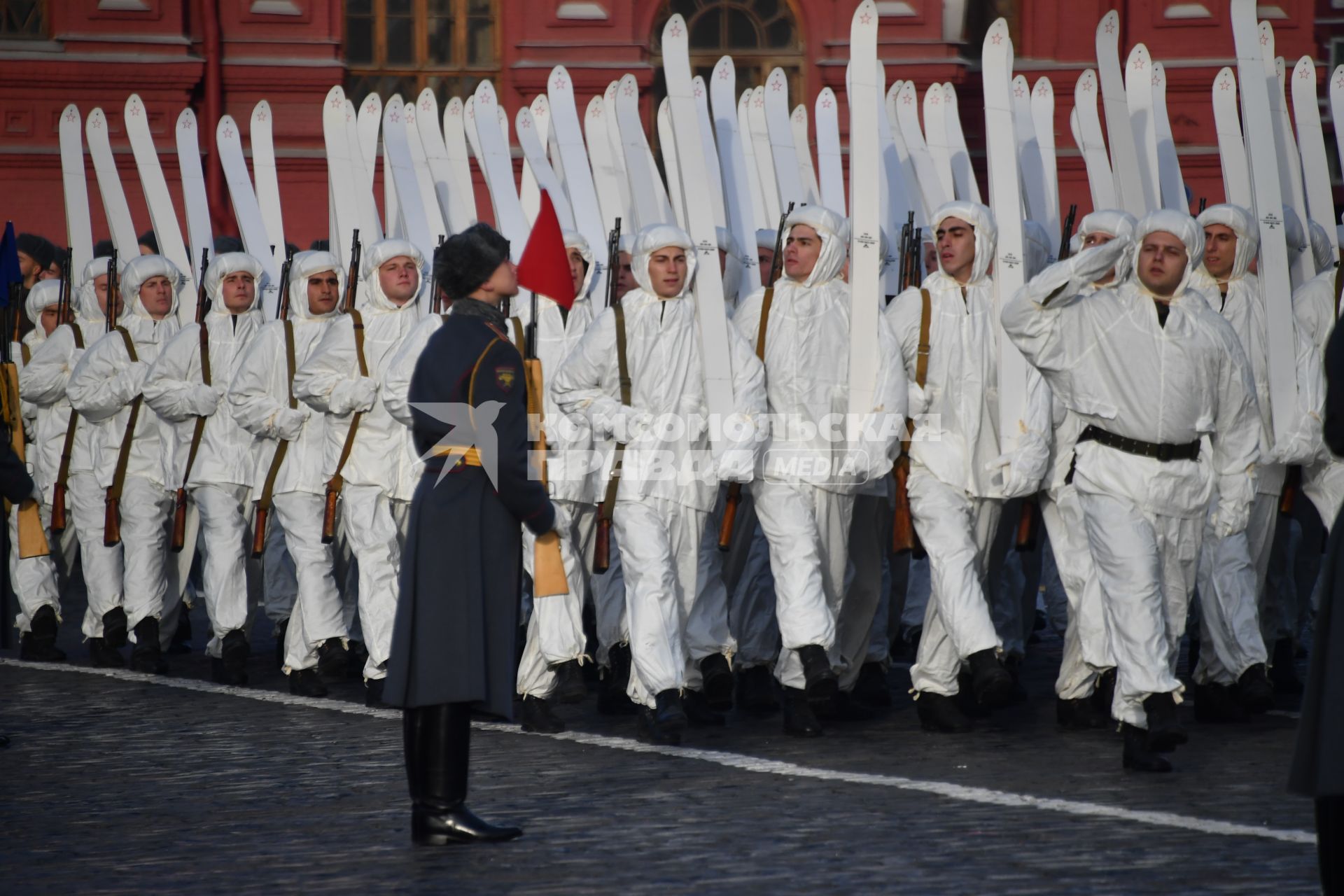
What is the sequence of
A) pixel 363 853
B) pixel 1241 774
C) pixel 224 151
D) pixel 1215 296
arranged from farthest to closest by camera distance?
pixel 224 151 < pixel 1215 296 < pixel 1241 774 < pixel 363 853

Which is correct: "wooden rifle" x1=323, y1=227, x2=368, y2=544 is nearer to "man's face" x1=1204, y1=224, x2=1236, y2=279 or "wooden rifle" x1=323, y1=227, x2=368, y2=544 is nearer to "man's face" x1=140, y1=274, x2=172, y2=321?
"man's face" x1=140, y1=274, x2=172, y2=321

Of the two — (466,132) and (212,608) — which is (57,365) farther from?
(466,132)

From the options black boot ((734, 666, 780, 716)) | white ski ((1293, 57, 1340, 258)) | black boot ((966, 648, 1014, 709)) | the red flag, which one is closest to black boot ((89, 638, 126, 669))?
black boot ((734, 666, 780, 716))

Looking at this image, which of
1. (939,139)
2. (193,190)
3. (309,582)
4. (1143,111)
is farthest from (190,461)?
(1143,111)

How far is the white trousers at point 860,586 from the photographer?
347 inches

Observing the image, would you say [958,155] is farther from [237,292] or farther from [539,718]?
[539,718]

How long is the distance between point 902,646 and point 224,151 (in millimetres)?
4890

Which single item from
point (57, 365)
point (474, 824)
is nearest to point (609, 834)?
point (474, 824)

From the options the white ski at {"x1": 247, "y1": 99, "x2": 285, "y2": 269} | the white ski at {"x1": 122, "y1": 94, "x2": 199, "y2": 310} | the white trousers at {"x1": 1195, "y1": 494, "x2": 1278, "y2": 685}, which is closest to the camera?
the white trousers at {"x1": 1195, "y1": 494, "x2": 1278, "y2": 685}

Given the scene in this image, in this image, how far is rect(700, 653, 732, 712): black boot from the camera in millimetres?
8625

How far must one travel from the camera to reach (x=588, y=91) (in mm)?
17922

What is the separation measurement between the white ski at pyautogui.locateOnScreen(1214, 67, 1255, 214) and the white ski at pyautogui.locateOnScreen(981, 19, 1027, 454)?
105 centimetres

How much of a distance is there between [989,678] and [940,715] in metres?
0.31

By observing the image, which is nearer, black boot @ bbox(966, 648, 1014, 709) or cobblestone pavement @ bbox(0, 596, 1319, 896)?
cobblestone pavement @ bbox(0, 596, 1319, 896)
